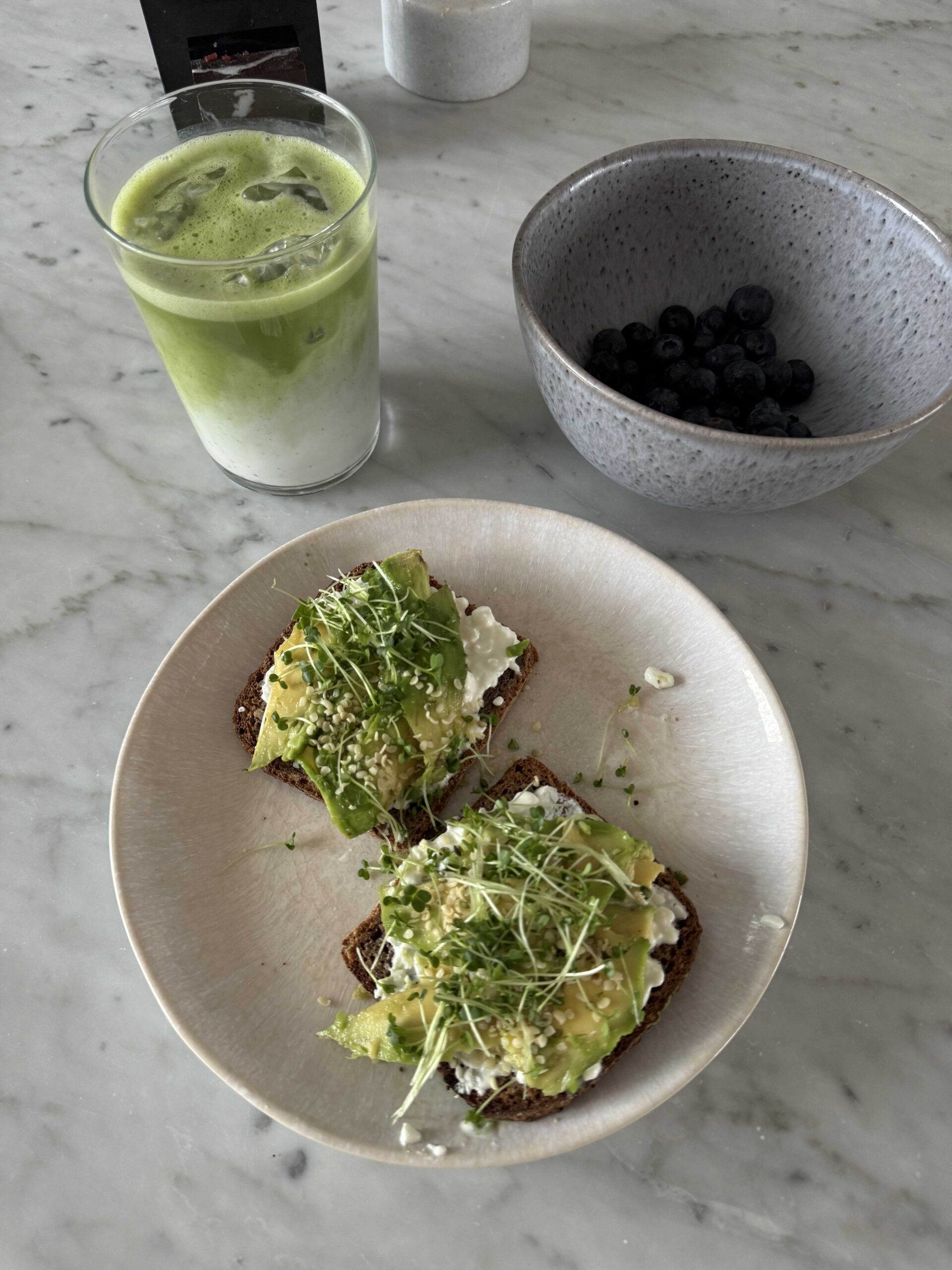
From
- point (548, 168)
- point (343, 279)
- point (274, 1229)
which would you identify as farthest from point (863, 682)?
point (548, 168)

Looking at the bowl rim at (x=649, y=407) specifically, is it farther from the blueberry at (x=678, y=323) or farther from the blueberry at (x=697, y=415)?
the blueberry at (x=678, y=323)

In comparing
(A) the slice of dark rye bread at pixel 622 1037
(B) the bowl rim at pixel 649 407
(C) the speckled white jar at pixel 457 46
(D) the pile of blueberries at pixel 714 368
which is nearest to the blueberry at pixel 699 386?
(D) the pile of blueberries at pixel 714 368

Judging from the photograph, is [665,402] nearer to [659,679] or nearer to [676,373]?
[676,373]

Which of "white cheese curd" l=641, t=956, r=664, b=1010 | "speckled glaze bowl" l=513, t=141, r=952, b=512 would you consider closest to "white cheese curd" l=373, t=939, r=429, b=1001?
"white cheese curd" l=641, t=956, r=664, b=1010

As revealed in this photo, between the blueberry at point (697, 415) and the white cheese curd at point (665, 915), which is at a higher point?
the blueberry at point (697, 415)

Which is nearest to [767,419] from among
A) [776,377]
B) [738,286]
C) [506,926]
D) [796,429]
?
[796,429]

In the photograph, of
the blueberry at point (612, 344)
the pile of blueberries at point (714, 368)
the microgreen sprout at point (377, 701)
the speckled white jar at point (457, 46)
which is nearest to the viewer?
the microgreen sprout at point (377, 701)

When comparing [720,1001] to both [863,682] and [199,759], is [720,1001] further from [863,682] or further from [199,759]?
[199,759]
